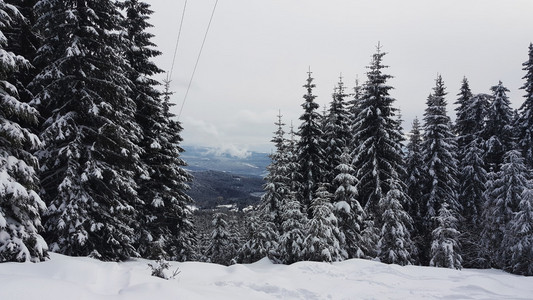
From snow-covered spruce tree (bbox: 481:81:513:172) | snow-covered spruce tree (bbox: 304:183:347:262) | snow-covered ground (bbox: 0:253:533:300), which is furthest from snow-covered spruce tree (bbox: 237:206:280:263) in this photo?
snow-covered spruce tree (bbox: 481:81:513:172)

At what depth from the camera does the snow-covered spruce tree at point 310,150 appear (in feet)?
80.7

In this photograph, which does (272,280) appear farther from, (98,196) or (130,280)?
(98,196)

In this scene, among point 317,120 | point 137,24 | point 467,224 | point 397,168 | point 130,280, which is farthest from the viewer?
point 467,224

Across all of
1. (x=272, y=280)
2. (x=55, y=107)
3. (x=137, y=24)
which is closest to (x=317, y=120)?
(x=137, y=24)

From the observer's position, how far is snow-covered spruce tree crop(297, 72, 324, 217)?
24.6 m

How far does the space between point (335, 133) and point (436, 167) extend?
8918 millimetres

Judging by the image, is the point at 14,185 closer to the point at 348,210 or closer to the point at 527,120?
the point at 348,210

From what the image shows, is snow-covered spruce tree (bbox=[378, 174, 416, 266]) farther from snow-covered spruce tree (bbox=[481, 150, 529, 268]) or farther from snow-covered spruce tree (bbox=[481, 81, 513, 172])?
snow-covered spruce tree (bbox=[481, 81, 513, 172])

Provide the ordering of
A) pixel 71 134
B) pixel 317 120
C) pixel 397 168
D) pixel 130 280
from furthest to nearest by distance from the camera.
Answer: pixel 317 120 → pixel 397 168 → pixel 71 134 → pixel 130 280

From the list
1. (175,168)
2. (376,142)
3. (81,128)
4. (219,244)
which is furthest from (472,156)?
(81,128)

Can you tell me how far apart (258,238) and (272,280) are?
13.2 meters

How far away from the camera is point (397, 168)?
23.4 meters

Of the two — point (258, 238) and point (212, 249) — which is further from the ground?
point (258, 238)

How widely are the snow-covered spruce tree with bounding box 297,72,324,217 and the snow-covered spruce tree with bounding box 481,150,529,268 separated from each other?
13.4 m
